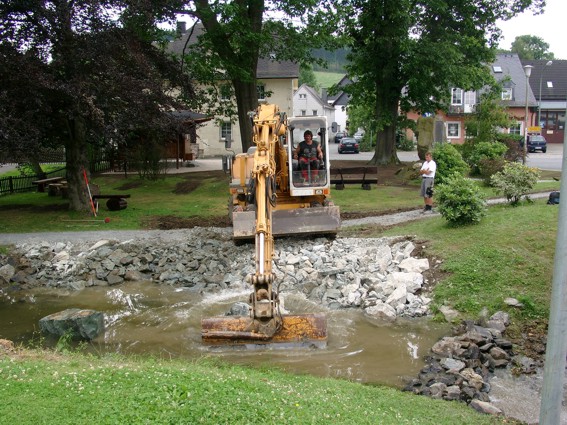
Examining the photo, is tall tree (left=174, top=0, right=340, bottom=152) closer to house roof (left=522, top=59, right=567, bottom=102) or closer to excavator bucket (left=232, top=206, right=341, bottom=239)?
excavator bucket (left=232, top=206, right=341, bottom=239)

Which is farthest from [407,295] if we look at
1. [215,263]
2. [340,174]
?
[340,174]

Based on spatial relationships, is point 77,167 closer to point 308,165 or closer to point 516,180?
point 308,165

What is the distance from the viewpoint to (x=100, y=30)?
18.9 metres

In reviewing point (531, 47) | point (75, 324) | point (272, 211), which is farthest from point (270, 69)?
point (531, 47)

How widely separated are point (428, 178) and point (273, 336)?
10546mm

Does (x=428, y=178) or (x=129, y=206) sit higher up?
(x=428, y=178)

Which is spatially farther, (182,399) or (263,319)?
(263,319)

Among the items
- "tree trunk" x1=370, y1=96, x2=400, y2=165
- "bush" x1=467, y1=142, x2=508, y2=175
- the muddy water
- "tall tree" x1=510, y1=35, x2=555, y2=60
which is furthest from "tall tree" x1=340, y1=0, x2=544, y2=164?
"tall tree" x1=510, y1=35, x2=555, y2=60

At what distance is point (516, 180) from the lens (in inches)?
661

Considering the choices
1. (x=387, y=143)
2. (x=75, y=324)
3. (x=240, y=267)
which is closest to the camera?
(x=75, y=324)

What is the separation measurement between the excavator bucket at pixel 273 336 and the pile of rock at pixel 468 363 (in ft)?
6.21

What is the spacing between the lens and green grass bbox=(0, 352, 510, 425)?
19.8ft

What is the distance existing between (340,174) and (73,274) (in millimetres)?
13818

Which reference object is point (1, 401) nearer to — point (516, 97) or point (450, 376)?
point (450, 376)
